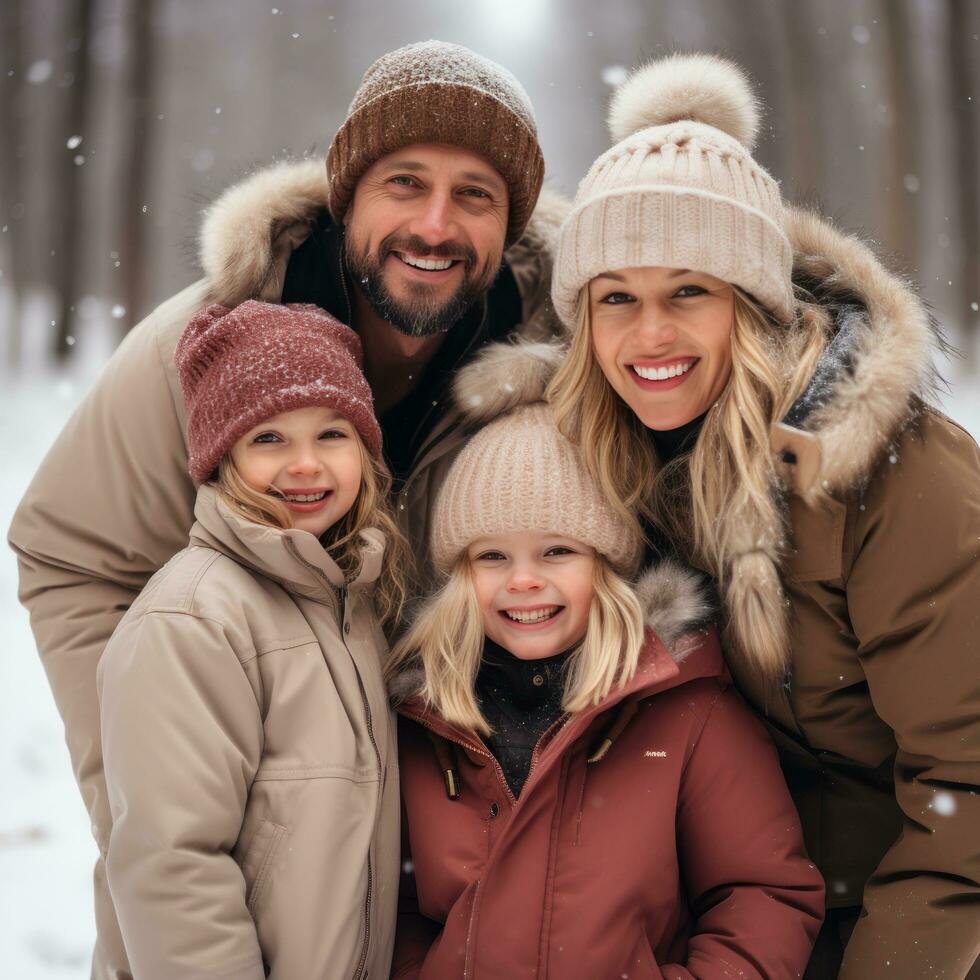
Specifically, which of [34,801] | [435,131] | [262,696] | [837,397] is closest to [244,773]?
[262,696]

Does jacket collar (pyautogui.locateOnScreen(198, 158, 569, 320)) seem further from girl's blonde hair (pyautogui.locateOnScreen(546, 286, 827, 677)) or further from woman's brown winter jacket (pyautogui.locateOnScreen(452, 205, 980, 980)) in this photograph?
woman's brown winter jacket (pyautogui.locateOnScreen(452, 205, 980, 980))

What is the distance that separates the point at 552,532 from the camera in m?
2.19

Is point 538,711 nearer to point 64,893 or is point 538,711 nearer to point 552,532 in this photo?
point 552,532

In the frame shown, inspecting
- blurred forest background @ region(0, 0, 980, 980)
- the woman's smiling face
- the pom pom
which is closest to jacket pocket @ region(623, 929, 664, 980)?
the woman's smiling face

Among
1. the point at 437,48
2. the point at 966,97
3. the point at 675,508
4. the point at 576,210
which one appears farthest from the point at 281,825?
the point at 966,97

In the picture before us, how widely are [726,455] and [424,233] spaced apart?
968 mm

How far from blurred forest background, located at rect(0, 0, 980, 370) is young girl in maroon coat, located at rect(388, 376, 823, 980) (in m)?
4.79

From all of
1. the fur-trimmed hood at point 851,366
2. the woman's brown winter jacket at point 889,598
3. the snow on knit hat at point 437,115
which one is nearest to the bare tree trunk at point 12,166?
the snow on knit hat at point 437,115

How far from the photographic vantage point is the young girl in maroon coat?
6.56 feet

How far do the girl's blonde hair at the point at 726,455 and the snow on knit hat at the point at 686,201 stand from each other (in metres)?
0.09

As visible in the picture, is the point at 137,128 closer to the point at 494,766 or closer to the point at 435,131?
the point at 435,131

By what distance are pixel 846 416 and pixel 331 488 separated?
1003 millimetres

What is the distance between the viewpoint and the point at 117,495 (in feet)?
8.22

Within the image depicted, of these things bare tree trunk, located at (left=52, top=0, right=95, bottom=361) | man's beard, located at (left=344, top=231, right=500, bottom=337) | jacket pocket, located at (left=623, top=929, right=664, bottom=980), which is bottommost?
jacket pocket, located at (left=623, top=929, right=664, bottom=980)
